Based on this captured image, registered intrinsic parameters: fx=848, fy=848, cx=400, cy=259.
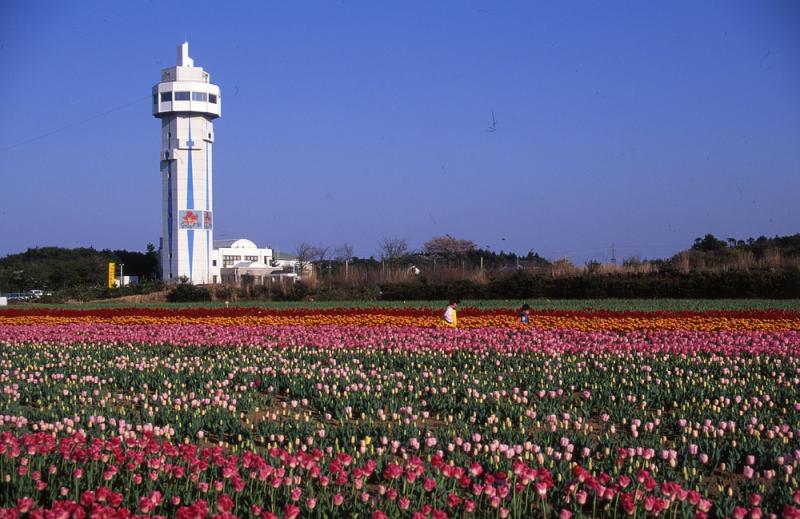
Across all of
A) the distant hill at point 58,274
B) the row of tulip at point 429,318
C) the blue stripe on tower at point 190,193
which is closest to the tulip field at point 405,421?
the row of tulip at point 429,318

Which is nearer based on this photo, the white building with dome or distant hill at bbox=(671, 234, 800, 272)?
distant hill at bbox=(671, 234, 800, 272)

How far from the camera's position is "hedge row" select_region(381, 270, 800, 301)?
35156 mm

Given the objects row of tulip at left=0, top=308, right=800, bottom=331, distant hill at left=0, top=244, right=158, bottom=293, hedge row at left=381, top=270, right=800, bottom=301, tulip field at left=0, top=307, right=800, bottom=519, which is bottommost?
tulip field at left=0, top=307, right=800, bottom=519

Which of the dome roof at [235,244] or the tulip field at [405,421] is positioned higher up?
the dome roof at [235,244]

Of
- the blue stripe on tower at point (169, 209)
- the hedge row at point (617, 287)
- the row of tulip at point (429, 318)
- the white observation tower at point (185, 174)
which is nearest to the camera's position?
the row of tulip at point (429, 318)

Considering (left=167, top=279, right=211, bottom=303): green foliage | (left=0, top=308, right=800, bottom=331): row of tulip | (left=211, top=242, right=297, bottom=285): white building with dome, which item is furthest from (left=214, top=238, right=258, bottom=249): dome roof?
(left=0, top=308, right=800, bottom=331): row of tulip

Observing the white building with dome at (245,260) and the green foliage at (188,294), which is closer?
the green foliage at (188,294)

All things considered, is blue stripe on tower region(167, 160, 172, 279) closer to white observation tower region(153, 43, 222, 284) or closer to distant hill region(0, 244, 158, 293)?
white observation tower region(153, 43, 222, 284)

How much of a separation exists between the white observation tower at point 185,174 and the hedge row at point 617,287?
2800 cm

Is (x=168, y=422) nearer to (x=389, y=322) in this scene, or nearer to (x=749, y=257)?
(x=389, y=322)

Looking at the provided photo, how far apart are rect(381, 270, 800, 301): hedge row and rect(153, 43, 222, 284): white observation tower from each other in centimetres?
2800

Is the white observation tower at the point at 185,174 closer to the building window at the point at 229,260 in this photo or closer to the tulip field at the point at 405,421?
the building window at the point at 229,260

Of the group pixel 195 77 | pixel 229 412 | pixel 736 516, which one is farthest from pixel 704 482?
pixel 195 77

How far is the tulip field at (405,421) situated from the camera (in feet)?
17.9
